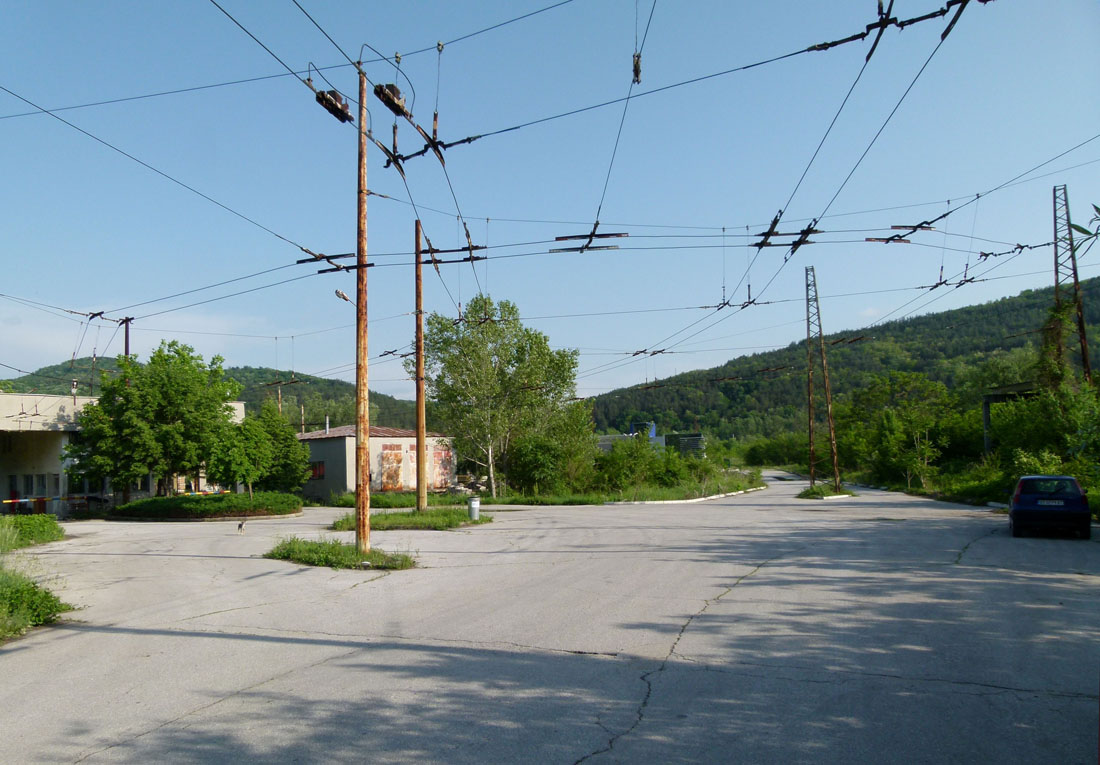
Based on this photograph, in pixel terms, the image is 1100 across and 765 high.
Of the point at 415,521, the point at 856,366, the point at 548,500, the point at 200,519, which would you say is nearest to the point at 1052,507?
the point at 415,521

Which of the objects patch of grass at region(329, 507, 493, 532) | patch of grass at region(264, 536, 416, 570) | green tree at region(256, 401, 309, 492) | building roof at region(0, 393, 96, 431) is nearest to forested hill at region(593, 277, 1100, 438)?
green tree at region(256, 401, 309, 492)

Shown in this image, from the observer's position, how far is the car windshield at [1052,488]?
17.1 metres

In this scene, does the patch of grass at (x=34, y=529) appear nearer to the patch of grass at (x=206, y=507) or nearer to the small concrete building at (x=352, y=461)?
the patch of grass at (x=206, y=507)

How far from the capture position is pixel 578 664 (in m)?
6.80

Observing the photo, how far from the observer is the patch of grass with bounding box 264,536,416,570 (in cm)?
1418

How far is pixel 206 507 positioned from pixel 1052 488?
1231 inches

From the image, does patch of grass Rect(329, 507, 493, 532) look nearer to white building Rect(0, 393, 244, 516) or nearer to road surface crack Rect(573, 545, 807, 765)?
road surface crack Rect(573, 545, 807, 765)

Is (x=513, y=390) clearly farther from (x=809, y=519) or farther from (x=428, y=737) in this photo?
(x=428, y=737)

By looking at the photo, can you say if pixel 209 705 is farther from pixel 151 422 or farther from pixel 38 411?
pixel 38 411

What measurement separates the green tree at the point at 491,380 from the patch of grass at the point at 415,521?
21414mm

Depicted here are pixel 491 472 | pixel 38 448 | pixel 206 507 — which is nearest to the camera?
pixel 206 507

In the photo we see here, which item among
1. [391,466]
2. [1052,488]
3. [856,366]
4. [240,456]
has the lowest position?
[1052,488]

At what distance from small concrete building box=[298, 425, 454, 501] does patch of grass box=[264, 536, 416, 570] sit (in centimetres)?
3103

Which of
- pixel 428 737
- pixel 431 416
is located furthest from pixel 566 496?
pixel 428 737
